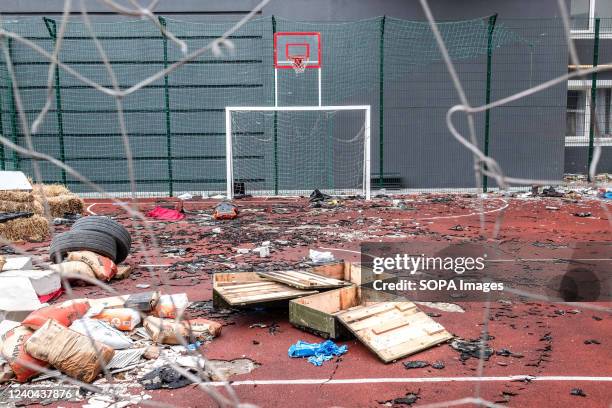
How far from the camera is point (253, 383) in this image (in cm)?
376

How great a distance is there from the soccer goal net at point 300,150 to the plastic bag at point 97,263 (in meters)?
7.85

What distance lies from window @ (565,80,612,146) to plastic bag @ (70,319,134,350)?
14.6 m

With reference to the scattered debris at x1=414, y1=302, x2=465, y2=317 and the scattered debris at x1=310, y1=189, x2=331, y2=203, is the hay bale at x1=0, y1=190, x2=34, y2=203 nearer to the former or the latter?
the scattered debris at x1=310, y1=189, x2=331, y2=203

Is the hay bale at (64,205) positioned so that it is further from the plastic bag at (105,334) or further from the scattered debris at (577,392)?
the scattered debris at (577,392)

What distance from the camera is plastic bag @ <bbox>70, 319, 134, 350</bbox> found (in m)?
4.00

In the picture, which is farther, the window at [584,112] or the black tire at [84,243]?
the window at [584,112]

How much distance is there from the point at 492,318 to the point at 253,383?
7.56 feet

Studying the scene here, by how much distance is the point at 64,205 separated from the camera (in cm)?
1084

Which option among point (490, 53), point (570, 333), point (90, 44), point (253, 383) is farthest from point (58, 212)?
point (490, 53)

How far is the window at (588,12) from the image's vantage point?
51.2ft

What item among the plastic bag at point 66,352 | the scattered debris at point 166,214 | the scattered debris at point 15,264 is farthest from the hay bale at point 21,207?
the plastic bag at point 66,352

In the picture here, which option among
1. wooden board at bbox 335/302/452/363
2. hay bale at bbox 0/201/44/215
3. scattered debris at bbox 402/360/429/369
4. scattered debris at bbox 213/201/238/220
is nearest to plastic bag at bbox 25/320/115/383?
wooden board at bbox 335/302/452/363

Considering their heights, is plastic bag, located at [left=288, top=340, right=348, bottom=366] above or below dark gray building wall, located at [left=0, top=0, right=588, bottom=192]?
below

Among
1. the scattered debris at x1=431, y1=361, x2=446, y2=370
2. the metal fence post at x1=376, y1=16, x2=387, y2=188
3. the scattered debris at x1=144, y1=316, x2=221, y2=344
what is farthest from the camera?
the metal fence post at x1=376, y1=16, x2=387, y2=188
